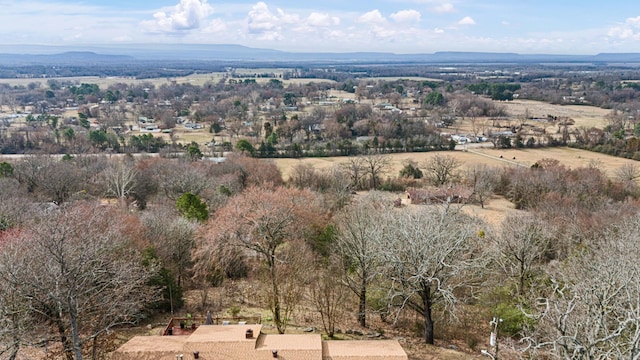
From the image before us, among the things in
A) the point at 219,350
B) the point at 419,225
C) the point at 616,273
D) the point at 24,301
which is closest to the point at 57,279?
the point at 24,301

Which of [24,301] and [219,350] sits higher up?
[24,301]

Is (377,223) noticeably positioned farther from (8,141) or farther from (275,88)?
(275,88)

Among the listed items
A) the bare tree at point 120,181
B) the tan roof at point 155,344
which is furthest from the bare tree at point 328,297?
the bare tree at point 120,181

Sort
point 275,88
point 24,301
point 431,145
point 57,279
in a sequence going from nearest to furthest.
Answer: point 57,279, point 24,301, point 431,145, point 275,88

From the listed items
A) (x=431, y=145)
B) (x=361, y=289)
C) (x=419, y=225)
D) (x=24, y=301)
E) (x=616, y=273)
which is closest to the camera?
(x=24, y=301)

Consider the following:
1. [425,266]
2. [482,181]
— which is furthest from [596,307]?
[482,181]

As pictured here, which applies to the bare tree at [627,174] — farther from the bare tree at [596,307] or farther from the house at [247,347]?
the house at [247,347]

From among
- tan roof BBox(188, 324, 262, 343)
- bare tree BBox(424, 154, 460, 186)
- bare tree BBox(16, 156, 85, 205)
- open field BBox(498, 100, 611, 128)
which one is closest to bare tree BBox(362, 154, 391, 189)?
bare tree BBox(424, 154, 460, 186)

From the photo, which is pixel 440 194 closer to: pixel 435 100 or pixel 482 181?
pixel 482 181
